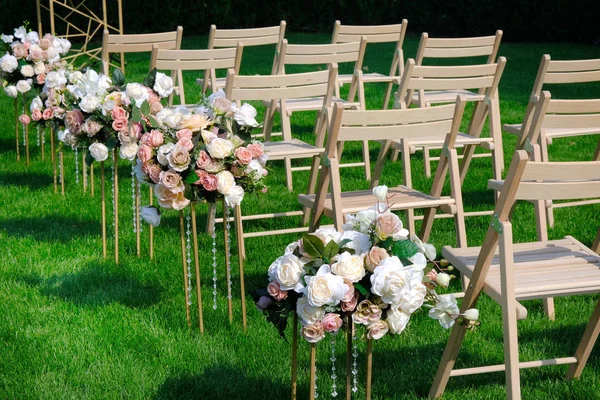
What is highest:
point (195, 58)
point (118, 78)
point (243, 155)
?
point (195, 58)

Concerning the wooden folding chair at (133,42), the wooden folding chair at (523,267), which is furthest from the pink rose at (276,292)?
the wooden folding chair at (133,42)

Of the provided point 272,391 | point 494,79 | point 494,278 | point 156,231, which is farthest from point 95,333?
point 494,79

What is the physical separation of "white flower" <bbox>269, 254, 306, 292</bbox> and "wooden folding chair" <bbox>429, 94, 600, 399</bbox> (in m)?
0.81

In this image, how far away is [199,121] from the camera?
3.72 m

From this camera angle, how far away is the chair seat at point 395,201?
14.1ft

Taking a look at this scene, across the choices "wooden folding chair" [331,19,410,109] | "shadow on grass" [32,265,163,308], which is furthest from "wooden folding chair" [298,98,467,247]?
"wooden folding chair" [331,19,410,109]

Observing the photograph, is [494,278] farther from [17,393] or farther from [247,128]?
[17,393]

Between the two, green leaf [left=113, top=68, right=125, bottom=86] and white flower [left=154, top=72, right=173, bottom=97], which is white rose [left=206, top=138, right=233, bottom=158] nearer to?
white flower [left=154, top=72, right=173, bottom=97]

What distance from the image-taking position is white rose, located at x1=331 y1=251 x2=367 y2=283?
103 inches

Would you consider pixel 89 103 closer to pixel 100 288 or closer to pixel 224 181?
pixel 100 288

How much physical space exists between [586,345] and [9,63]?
486 centimetres

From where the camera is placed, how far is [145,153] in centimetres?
365

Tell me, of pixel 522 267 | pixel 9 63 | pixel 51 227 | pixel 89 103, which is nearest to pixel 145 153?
pixel 89 103

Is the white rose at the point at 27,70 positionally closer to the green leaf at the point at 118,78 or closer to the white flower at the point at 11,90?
the white flower at the point at 11,90
